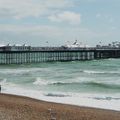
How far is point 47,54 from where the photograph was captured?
78438 millimetres

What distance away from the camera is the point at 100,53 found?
83.6 m

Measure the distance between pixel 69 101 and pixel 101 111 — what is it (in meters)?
4.50

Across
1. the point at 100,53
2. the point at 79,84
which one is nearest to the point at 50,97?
the point at 79,84

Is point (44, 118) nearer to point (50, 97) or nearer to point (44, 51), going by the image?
point (50, 97)

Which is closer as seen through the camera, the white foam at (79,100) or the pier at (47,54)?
the white foam at (79,100)

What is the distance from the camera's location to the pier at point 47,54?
70.4 meters

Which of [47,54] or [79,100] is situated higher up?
[47,54]

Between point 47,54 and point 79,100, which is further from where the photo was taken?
point 47,54

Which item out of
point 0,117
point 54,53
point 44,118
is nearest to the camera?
point 0,117

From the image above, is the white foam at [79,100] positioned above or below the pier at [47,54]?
below

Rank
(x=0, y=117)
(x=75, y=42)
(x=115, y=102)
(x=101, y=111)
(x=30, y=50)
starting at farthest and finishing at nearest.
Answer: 1. (x=75, y=42)
2. (x=30, y=50)
3. (x=115, y=102)
4. (x=101, y=111)
5. (x=0, y=117)

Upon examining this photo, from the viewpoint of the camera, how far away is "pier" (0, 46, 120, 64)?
7044 centimetres

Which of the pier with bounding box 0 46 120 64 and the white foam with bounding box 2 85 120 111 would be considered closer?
the white foam with bounding box 2 85 120 111

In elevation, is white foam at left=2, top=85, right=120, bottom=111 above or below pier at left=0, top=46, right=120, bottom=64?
below
